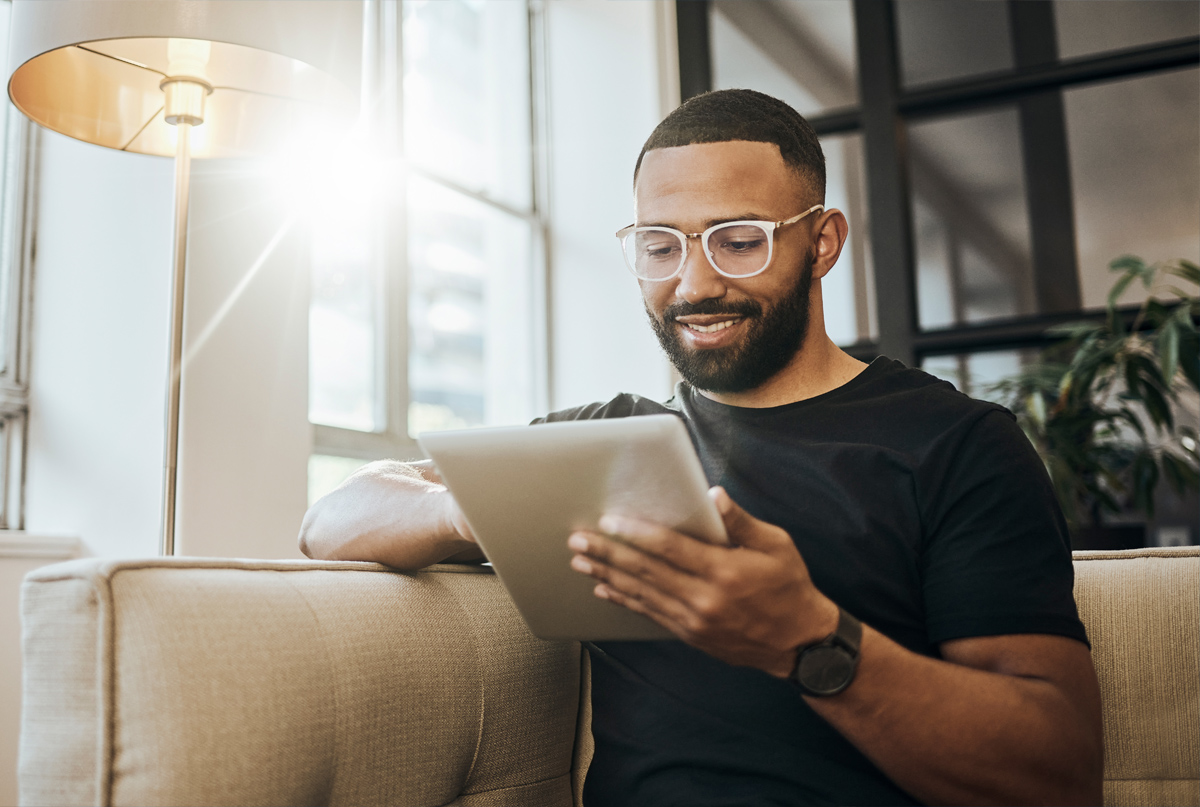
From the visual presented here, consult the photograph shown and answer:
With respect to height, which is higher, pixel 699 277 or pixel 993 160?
pixel 993 160

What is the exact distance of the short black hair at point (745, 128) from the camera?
1.22m

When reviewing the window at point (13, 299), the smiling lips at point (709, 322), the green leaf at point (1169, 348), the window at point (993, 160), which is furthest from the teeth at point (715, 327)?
the window at point (993, 160)

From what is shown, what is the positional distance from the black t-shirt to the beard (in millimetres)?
64

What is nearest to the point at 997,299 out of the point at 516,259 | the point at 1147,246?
the point at 1147,246

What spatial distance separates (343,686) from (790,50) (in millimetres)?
3189

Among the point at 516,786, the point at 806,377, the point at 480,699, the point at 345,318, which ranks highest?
the point at 345,318

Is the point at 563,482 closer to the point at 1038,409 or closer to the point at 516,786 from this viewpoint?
the point at 516,786

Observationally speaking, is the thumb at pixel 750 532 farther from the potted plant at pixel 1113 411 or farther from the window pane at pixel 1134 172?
the window pane at pixel 1134 172

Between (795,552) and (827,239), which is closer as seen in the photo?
(795,552)

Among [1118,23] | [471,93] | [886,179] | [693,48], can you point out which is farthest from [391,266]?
[1118,23]

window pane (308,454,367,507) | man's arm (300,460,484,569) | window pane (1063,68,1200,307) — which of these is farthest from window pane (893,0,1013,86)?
man's arm (300,460,484,569)

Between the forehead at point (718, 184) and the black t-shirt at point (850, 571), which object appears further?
the forehead at point (718, 184)

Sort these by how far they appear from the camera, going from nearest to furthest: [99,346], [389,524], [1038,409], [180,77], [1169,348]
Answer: [389,524], [180,77], [99,346], [1169,348], [1038,409]

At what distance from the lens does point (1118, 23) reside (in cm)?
312
